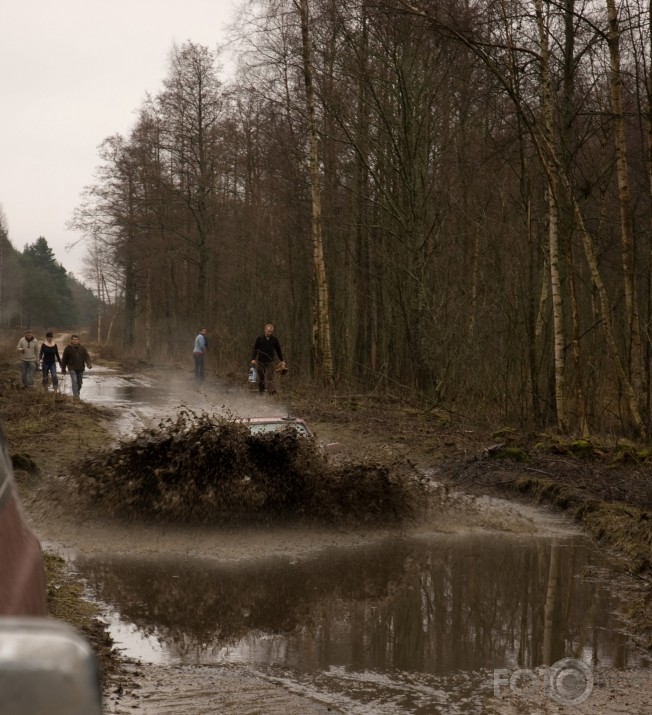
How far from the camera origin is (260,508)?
504 inches

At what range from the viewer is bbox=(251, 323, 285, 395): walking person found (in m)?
26.1

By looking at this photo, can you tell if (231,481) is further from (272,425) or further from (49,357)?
(49,357)

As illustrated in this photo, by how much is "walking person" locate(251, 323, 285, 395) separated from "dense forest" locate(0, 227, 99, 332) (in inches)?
3367

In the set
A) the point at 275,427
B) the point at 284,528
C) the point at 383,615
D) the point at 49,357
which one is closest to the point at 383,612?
the point at 383,615

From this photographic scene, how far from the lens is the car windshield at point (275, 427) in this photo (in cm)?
1350

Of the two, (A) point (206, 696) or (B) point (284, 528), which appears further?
(B) point (284, 528)

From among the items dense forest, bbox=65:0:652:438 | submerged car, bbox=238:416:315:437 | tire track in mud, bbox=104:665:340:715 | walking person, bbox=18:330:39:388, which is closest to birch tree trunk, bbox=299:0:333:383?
dense forest, bbox=65:0:652:438

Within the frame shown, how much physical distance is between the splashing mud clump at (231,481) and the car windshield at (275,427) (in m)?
0.40

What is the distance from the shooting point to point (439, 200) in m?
27.1

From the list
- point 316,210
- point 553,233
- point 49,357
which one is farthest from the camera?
point 49,357

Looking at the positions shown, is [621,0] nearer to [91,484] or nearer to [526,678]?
[91,484]

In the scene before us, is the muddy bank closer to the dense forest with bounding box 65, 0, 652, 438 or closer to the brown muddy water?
the brown muddy water

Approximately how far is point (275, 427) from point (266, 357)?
504 inches

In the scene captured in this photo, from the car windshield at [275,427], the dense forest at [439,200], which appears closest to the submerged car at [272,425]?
the car windshield at [275,427]
